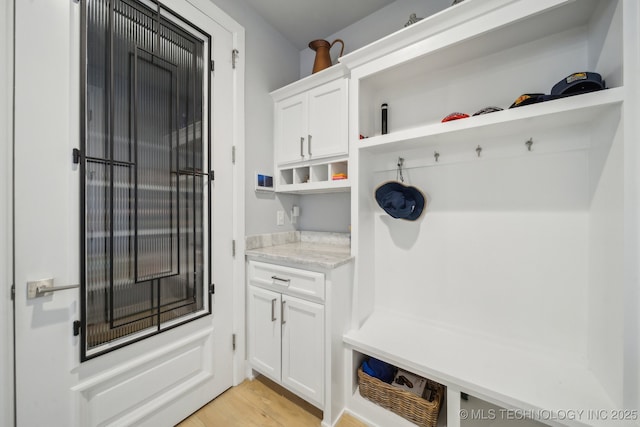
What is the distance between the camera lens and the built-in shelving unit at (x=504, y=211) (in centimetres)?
100

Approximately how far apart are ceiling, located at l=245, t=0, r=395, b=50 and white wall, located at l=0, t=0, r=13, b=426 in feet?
4.96

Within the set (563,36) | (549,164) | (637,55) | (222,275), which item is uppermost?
(563,36)

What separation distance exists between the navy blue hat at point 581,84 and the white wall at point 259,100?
183 centimetres

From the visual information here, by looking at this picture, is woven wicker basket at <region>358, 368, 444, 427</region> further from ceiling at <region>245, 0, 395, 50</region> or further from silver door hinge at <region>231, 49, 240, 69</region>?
ceiling at <region>245, 0, 395, 50</region>

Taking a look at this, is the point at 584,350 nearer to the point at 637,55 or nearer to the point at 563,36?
the point at 637,55

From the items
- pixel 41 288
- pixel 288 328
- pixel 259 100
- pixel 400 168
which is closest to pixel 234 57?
pixel 259 100

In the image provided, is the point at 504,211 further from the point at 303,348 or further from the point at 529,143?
the point at 303,348

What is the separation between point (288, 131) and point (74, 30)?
1288 mm

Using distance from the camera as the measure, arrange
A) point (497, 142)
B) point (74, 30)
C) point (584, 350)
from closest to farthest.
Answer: point (74, 30) → point (584, 350) → point (497, 142)

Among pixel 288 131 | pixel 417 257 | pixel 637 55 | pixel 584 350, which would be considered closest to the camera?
pixel 637 55

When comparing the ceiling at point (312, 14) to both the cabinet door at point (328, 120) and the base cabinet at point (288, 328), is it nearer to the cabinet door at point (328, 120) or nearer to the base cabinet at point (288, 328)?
the cabinet door at point (328, 120)

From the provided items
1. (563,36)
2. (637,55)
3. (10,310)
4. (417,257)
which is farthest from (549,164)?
(10,310)

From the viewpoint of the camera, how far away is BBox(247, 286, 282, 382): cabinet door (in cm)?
164

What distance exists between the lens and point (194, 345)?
155 cm
